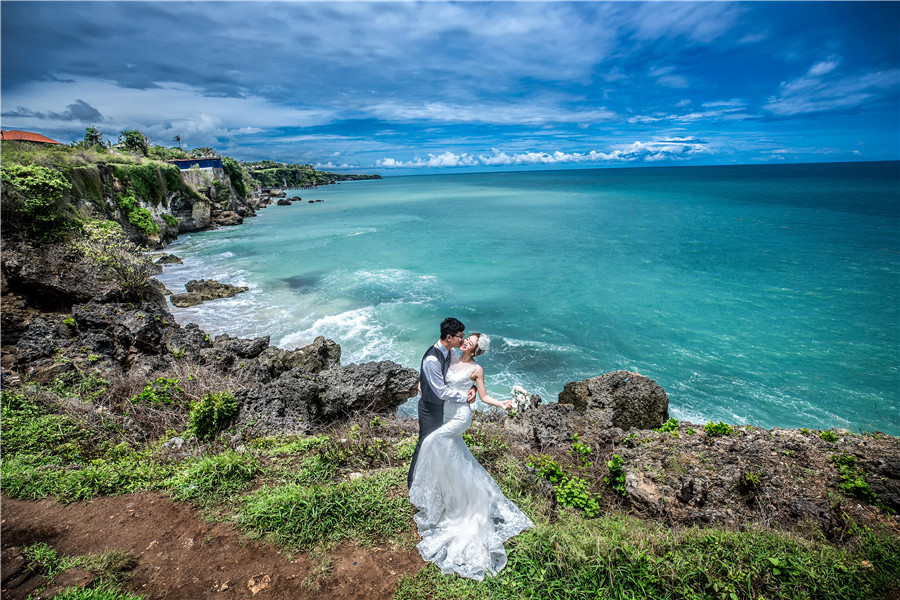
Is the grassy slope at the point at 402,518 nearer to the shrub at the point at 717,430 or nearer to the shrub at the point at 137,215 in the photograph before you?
the shrub at the point at 717,430

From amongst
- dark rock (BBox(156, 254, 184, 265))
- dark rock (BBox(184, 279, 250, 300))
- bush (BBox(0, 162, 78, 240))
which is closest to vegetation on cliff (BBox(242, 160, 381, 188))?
dark rock (BBox(156, 254, 184, 265))

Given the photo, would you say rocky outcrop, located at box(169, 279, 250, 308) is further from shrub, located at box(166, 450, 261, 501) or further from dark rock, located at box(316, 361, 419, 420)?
shrub, located at box(166, 450, 261, 501)

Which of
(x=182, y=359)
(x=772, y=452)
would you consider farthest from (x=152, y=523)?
(x=772, y=452)

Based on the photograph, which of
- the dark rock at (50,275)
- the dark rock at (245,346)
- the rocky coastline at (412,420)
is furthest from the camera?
the dark rock at (50,275)

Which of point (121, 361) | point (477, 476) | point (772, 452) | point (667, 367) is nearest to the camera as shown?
point (477, 476)

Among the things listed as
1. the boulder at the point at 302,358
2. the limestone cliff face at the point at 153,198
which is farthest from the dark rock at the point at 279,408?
the limestone cliff face at the point at 153,198

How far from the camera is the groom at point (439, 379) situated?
4.49 m

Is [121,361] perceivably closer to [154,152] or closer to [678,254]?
[678,254]

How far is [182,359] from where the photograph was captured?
10969 mm

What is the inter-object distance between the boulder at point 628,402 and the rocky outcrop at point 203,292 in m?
19.5

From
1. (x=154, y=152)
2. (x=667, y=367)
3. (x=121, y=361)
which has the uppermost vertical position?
(x=154, y=152)

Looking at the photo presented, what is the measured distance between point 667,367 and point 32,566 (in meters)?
16.1

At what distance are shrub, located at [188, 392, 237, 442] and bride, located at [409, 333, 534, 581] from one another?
4564 millimetres

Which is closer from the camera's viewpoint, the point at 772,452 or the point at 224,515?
the point at 224,515
